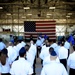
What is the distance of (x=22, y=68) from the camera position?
5297 millimetres

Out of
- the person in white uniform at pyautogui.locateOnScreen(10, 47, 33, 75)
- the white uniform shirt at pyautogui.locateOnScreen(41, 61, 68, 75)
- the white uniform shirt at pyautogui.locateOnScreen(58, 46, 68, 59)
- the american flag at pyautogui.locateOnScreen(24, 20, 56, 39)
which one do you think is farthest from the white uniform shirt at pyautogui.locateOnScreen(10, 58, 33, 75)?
the american flag at pyautogui.locateOnScreen(24, 20, 56, 39)

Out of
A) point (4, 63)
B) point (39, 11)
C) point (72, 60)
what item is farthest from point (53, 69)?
point (39, 11)

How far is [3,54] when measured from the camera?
6012 mm

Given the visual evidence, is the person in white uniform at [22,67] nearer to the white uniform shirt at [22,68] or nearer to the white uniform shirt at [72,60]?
the white uniform shirt at [22,68]

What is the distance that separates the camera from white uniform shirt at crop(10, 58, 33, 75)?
5.28m

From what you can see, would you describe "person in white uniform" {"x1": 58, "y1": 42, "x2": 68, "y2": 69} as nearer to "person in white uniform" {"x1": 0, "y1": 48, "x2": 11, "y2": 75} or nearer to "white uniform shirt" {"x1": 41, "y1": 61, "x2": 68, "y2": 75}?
"person in white uniform" {"x1": 0, "y1": 48, "x2": 11, "y2": 75}

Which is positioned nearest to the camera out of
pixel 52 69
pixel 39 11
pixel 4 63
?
Answer: pixel 52 69

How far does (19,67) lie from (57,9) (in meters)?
34.8

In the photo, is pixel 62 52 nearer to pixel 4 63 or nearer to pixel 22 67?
pixel 4 63

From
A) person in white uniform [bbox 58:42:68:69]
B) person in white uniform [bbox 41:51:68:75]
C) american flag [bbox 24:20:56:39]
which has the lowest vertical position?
american flag [bbox 24:20:56:39]

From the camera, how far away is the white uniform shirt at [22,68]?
17.3 feet

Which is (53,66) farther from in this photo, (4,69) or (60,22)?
(60,22)

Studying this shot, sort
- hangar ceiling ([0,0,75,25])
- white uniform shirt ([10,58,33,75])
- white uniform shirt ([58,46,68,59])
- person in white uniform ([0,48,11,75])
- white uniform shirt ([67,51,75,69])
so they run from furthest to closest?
hangar ceiling ([0,0,75,25]) < white uniform shirt ([58,46,68,59]) < white uniform shirt ([67,51,75,69]) < person in white uniform ([0,48,11,75]) < white uniform shirt ([10,58,33,75])

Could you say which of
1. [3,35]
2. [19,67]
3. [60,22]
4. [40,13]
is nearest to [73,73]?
[19,67]
